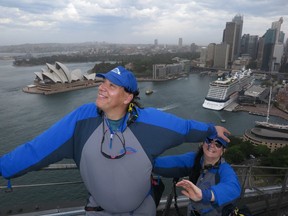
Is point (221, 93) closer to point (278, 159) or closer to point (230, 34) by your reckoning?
point (278, 159)

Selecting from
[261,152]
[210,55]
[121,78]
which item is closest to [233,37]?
[210,55]

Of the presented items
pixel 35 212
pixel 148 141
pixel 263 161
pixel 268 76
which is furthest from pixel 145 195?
pixel 268 76

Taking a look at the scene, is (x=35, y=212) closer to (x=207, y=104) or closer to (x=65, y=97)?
(x=207, y=104)

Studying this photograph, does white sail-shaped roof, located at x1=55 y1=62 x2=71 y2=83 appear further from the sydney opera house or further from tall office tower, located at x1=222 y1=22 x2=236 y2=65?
tall office tower, located at x1=222 y1=22 x2=236 y2=65

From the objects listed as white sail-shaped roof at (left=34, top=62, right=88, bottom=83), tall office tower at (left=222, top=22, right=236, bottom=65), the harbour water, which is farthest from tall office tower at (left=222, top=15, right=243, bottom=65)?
white sail-shaped roof at (left=34, top=62, right=88, bottom=83)

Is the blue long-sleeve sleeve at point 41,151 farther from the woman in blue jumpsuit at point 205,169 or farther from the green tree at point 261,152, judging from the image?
the green tree at point 261,152

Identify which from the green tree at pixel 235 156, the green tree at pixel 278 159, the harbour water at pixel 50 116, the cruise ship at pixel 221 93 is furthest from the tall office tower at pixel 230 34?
the green tree at pixel 235 156
